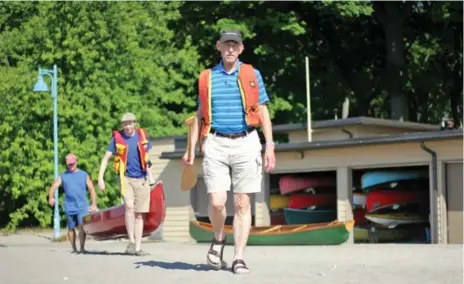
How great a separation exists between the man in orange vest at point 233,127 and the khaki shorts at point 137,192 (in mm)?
5145

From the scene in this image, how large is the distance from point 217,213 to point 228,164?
489mm

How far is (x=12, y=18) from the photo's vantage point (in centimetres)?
4553

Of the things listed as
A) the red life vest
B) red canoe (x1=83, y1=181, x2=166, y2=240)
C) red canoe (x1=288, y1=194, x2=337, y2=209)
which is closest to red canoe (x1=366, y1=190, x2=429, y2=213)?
red canoe (x1=288, y1=194, x2=337, y2=209)

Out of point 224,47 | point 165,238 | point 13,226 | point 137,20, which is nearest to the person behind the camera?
point 224,47

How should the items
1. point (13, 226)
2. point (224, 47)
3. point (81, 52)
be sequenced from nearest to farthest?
point (224, 47) < point (13, 226) < point (81, 52)

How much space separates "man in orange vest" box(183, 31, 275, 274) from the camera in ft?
31.9

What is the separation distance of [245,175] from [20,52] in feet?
108

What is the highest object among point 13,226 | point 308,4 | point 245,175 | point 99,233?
point 308,4

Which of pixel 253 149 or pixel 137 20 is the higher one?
pixel 137 20

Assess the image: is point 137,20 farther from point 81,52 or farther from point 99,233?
point 99,233

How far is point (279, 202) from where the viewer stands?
94.9 feet

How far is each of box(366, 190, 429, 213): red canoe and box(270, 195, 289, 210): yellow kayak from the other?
8.77ft

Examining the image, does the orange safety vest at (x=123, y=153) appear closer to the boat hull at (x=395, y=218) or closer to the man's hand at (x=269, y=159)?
the man's hand at (x=269, y=159)

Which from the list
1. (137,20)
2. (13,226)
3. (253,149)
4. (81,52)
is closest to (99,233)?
(253,149)
